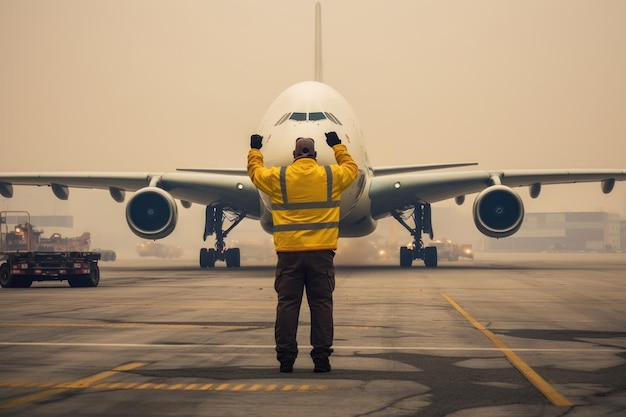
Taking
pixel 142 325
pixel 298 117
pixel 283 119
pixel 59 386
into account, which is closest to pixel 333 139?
pixel 59 386

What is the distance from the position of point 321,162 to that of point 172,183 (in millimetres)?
9035

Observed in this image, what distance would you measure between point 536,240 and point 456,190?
4538 inches

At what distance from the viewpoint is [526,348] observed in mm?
10469

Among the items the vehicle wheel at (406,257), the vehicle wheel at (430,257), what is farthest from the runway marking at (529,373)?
the vehicle wheel at (406,257)

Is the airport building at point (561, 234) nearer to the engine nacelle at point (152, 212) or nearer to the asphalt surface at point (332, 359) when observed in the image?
the engine nacelle at point (152, 212)

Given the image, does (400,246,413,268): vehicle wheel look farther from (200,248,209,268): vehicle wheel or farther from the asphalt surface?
the asphalt surface

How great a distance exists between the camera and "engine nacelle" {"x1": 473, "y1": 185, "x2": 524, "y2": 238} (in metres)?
32.3

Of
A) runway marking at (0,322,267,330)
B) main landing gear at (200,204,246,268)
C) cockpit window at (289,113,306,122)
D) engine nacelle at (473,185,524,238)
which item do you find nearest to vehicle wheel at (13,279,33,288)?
cockpit window at (289,113,306,122)

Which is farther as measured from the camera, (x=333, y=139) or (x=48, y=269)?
(x=48, y=269)

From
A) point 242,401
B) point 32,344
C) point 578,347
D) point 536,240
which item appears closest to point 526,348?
point 578,347

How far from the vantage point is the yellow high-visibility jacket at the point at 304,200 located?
9.56 meters

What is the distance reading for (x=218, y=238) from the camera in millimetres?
37188

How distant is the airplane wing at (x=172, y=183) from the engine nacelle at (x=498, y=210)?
724 cm

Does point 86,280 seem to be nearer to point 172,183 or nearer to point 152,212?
point 152,212
